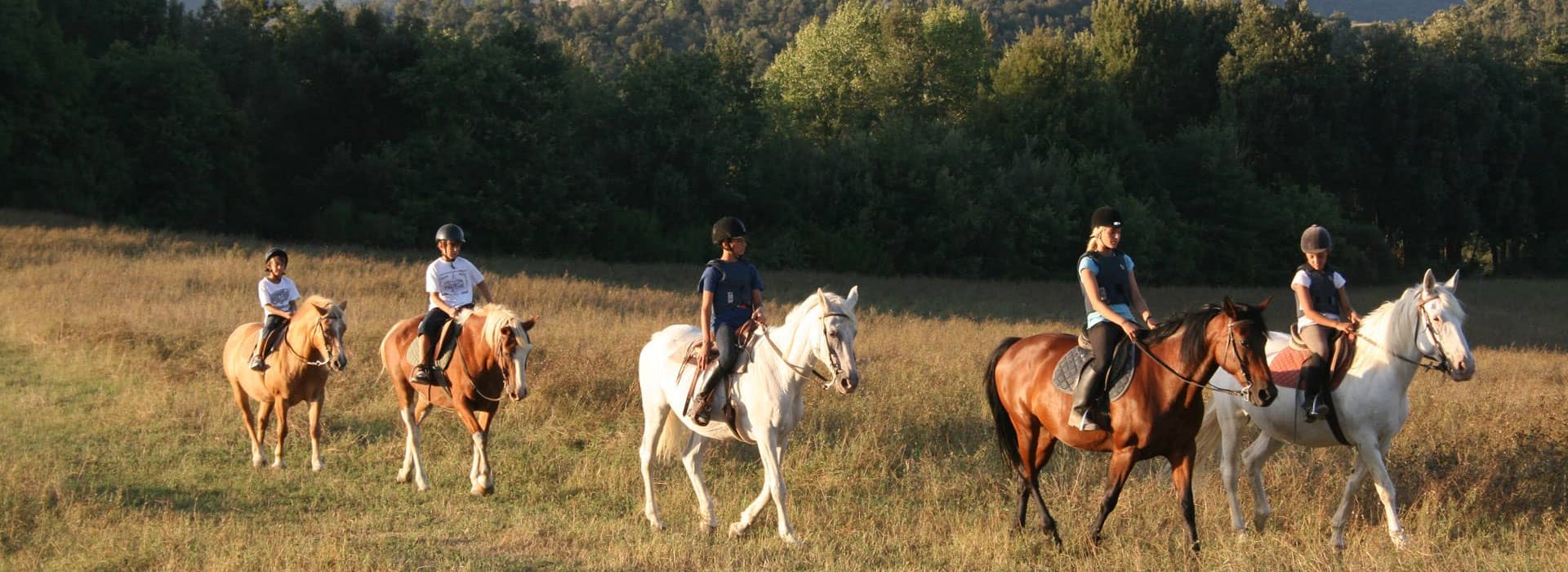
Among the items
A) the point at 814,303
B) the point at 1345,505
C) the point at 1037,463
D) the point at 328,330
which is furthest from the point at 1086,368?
the point at 328,330

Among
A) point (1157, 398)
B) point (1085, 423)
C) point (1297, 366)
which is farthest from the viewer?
point (1297, 366)

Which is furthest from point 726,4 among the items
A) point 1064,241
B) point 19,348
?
point 19,348

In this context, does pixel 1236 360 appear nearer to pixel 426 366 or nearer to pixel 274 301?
pixel 426 366

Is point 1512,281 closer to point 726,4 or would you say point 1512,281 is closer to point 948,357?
point 948,357

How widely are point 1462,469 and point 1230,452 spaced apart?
81.8 inches

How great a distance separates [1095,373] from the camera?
28.3ft

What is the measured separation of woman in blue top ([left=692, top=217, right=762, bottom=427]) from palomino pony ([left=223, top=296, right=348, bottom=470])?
12.5 feet

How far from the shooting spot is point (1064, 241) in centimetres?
5053

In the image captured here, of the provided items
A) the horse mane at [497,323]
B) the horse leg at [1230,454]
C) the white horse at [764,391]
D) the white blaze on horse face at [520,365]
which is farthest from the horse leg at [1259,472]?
the horse mane at [497,323]

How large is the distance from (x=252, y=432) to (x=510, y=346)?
3750 mm

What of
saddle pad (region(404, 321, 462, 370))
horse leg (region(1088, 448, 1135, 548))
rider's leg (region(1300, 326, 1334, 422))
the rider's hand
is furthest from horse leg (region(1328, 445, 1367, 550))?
saddle pad (region(404, 321, 462, 370))

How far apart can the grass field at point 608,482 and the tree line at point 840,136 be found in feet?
81.5

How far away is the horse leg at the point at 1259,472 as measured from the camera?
31.8 feet

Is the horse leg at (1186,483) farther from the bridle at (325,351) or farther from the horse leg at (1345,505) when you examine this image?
the bridle at (325,351)
